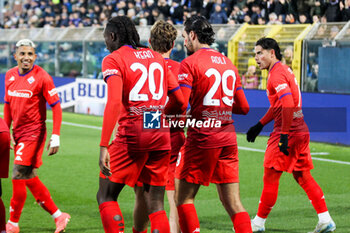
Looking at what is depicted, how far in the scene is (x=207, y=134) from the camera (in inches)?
219

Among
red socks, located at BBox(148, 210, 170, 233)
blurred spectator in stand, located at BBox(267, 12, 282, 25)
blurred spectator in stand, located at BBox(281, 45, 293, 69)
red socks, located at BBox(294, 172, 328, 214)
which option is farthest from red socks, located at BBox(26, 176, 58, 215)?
blurred spectator in stand, located at BBox(267, 12, 282, 25)

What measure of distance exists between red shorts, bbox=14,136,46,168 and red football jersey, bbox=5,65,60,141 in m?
0.06

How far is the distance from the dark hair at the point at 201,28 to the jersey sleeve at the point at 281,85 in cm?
136

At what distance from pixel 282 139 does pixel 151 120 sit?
2.10m

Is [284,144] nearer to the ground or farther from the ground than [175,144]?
nearer to the ground

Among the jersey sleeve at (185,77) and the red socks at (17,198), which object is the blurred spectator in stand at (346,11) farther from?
the jersey sleeve at (185,77)

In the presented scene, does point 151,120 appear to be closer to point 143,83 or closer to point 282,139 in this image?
point 143,83

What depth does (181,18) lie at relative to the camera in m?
22.5

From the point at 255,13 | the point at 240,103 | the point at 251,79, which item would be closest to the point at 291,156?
the point at 240,103

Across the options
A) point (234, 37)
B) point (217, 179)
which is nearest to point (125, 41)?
point (217, 179)

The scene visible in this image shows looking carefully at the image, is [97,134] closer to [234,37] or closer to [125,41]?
[234,37]

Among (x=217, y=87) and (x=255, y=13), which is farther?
(x=255, y=13)

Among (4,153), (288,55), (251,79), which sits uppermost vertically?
(4,153)

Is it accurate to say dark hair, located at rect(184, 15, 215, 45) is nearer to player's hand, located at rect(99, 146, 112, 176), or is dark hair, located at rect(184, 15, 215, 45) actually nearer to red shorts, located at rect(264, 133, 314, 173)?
player's hand, located at rect(99, 146, 112, 176)
